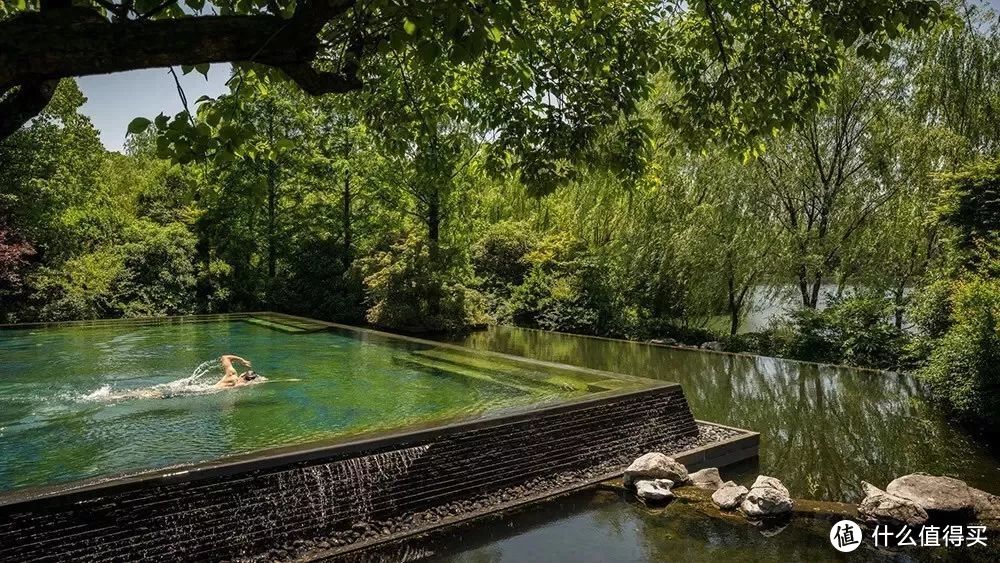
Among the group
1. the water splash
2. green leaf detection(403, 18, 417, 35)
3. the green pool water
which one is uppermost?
green leaf detection(403, 18, 417, 35)

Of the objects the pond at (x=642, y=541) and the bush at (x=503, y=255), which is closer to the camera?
the pond at (x=642, y=541)

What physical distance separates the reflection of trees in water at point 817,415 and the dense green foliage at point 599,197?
863 millimetres

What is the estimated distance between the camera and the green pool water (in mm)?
6355

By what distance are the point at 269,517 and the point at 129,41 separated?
4.51 metres

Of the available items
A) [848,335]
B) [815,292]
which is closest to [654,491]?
[848,335]

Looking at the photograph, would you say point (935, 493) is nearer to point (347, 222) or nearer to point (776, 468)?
point (776, 468)

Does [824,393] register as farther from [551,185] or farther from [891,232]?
[551,185]

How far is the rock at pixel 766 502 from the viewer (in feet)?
19.9

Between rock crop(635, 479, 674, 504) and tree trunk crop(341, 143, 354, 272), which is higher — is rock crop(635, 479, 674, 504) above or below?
below

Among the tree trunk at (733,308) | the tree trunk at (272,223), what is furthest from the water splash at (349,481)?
the tree trunk at (272,223)

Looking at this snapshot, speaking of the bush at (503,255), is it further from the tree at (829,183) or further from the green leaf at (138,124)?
the green leaf at (138,124)

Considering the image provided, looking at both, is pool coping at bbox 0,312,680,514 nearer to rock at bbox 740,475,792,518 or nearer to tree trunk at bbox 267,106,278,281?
rock at bbox 740,475,792,518

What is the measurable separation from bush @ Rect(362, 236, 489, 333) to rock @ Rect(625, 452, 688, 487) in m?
12.1

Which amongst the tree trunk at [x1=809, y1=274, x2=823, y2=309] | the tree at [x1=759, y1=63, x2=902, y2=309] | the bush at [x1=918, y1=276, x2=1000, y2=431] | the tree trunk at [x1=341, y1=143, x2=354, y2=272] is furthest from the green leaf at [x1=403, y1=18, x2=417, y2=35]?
the tree trunk at [x1=341, y1=143, x2=354, y2=272]
